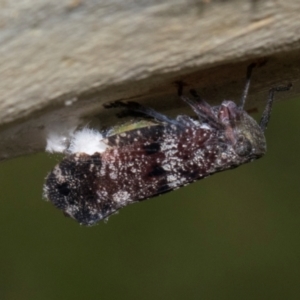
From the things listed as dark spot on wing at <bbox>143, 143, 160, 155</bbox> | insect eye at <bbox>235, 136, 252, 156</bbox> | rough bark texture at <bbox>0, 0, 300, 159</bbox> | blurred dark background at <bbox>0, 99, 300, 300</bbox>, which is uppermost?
rough bark texture at <bbox>0, 0, 300, 159</bbox>

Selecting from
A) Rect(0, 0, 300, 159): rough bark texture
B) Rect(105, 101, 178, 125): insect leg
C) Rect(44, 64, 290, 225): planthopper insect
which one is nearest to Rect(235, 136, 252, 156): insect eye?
Rect(44, 64, 290, 225): planthopper insect

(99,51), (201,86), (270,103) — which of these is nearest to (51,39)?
(99,51)

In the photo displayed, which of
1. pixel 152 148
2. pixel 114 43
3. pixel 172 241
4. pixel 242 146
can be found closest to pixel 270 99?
pixel 242 146

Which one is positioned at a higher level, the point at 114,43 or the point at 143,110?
the point at 114,43

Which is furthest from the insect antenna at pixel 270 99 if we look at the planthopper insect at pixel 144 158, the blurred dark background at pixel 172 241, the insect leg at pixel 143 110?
the blurred dark background at pixel 172 241

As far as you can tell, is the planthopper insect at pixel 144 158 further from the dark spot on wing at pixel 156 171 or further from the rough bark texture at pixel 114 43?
the rough bark texture at pixel 114 43

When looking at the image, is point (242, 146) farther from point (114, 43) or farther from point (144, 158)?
point (114, 43)

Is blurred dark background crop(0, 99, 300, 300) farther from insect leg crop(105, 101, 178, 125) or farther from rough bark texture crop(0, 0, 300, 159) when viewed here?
rough bark texture crop(0, 0, 300, 159)
